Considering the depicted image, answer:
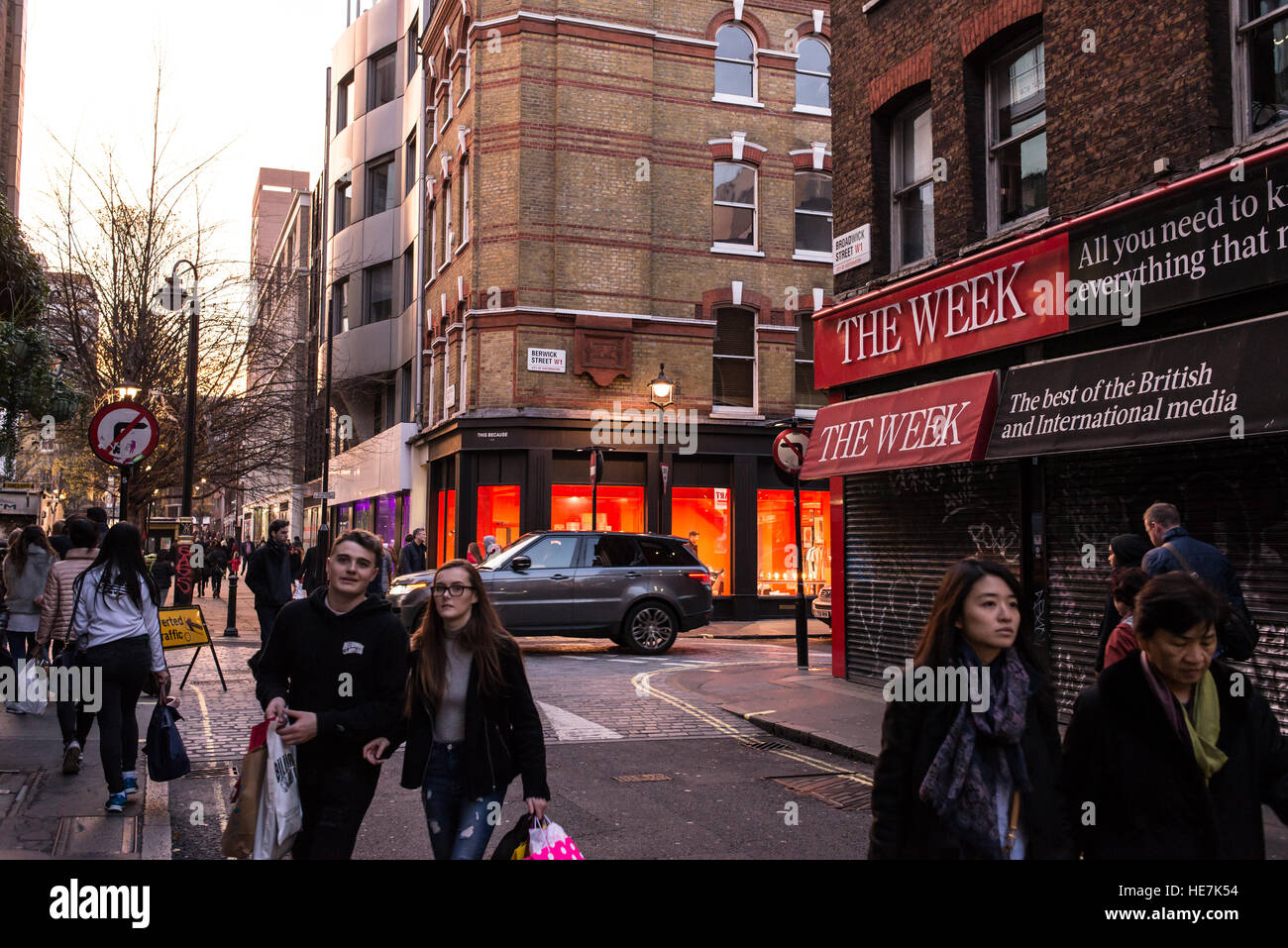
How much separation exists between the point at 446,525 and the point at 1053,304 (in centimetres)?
1904

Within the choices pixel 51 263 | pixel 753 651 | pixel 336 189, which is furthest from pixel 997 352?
pixel 336 189

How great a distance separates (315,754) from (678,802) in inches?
143

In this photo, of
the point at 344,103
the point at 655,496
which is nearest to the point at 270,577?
the point at 655,496

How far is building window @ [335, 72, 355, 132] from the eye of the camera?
37.3m

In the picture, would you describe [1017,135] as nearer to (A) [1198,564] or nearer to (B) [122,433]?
(A) [1198,564]

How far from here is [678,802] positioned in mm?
7355

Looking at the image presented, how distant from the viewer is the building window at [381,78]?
115ft

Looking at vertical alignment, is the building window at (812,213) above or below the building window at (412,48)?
below

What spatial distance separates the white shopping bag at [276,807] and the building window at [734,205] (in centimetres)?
2265

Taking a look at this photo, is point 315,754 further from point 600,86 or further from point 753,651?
point 600,86

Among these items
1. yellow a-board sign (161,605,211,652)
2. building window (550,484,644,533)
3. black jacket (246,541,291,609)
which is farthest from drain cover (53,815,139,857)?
building window (550,484,644,533)

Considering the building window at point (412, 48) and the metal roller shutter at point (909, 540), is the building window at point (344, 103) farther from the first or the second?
the metal roller shutter at point (909, 540)

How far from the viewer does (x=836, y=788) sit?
26.0 ft

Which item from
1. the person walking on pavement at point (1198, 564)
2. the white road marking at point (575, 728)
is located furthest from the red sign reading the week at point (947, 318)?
the white road marking at point (575, 728)
